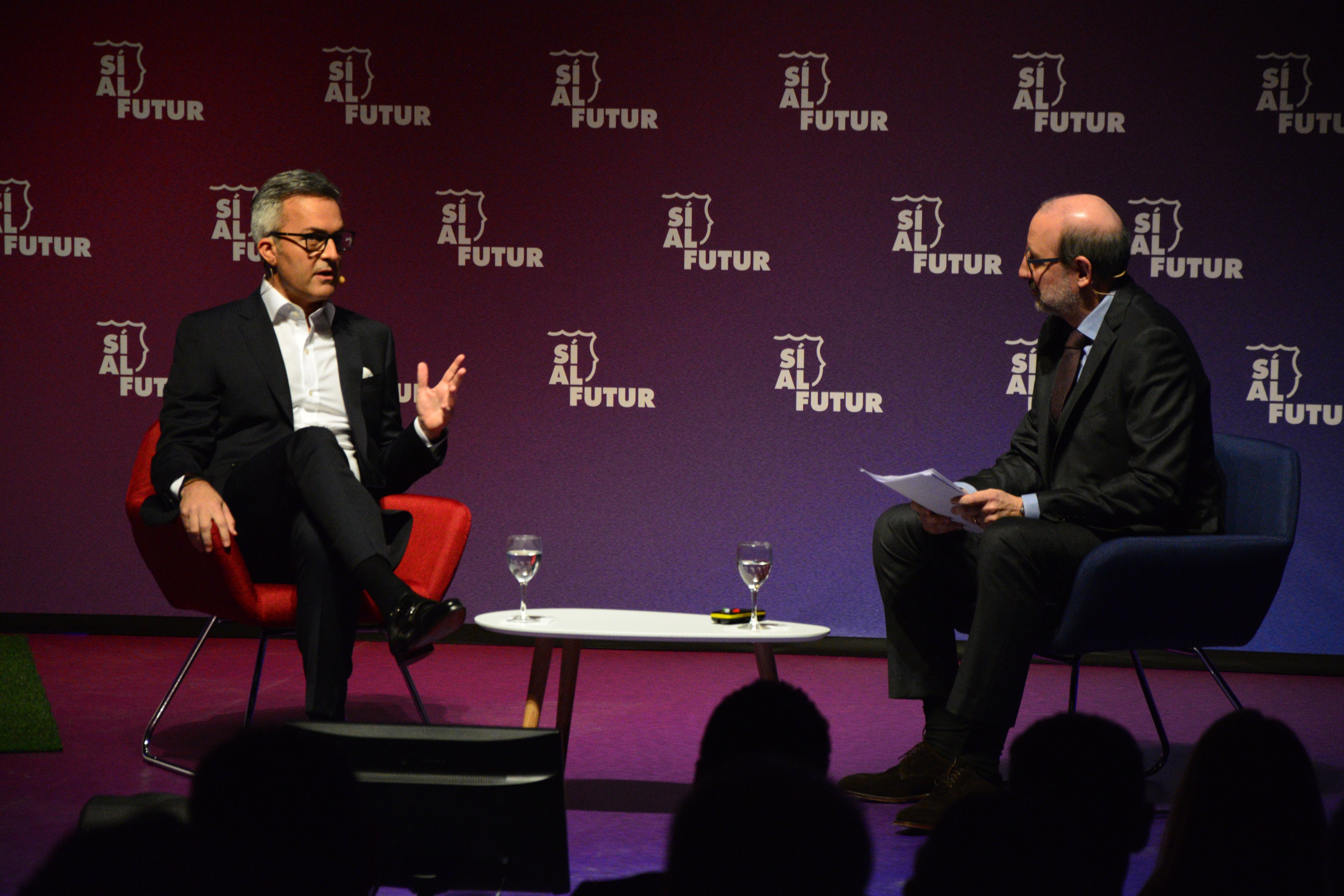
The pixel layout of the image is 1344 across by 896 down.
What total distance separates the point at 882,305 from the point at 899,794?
6.67ft

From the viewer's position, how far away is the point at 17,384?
14.2ft

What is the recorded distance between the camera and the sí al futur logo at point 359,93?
423 centimetres

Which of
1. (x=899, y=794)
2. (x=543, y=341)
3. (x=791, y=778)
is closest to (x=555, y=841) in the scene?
(x=791, y=778)

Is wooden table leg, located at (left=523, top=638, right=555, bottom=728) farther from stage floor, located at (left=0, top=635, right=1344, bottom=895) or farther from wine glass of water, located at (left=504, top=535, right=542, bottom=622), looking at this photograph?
stage floor, located at (left=0, top=635, right=1344, bottom=895)

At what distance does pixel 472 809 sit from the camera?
1599 mm

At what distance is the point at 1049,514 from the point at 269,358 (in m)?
1.70

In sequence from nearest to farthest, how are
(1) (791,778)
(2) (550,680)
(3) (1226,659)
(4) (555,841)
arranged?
(1) (791,778) → (4) (555,841) → (2) (550,680) → (3) (1226,659)

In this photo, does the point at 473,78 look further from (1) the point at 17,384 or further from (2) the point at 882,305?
(1) the point at 17,384

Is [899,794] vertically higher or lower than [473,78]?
lower

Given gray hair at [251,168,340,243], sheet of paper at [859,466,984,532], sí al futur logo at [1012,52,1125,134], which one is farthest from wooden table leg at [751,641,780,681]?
sí al futur logo at [1012,52,1125,134]

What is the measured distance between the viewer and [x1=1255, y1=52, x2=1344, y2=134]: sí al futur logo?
3953 mm

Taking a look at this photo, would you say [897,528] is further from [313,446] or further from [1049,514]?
[313,446]

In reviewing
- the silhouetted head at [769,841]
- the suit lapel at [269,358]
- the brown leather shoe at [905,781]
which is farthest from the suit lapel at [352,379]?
the silhouetted head at [769,841]

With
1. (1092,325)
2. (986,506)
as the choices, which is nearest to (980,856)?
(986,506)
